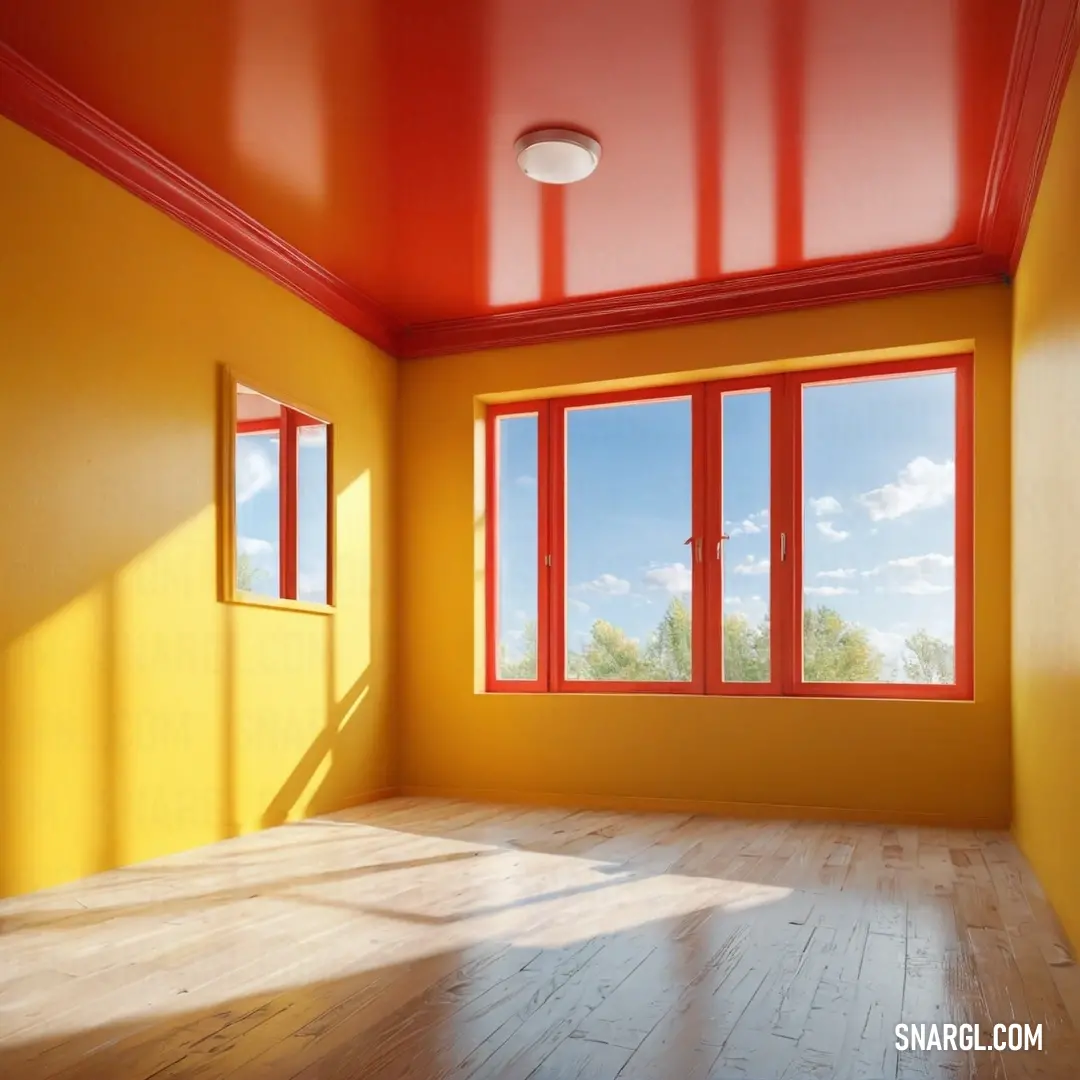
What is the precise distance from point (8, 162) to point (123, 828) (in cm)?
240

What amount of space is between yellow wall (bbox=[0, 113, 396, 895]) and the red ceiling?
304 mm

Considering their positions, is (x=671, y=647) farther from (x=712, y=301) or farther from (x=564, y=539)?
(x=712, y=301)

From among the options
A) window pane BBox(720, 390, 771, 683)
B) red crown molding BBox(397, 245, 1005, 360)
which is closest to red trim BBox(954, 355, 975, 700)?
red crown molding BBox(397, 245, 1005, 360)

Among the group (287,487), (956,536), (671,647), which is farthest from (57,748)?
(956,536)

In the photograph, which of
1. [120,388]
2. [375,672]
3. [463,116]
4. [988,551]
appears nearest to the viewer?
[463,116]

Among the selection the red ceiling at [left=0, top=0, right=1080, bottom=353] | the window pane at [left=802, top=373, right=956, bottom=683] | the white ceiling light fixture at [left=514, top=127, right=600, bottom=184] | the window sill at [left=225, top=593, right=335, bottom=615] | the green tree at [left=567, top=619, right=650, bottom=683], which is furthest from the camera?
the green tree at [left=567, top=619, right=650, bottom=683]

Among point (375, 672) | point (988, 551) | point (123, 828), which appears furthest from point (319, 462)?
point (988, 551)

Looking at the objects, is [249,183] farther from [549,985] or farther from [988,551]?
[988,551]

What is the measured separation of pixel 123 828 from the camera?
12.9 ft

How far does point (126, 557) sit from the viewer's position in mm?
4008

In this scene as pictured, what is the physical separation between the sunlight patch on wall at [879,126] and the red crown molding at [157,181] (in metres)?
2.40

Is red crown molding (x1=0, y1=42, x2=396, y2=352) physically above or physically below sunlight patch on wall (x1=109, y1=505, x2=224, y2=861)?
above

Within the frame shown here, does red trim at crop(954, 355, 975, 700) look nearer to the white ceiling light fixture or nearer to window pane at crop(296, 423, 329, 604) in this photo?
the white ceiling light fixture

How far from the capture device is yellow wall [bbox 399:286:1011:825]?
16.3 ft
